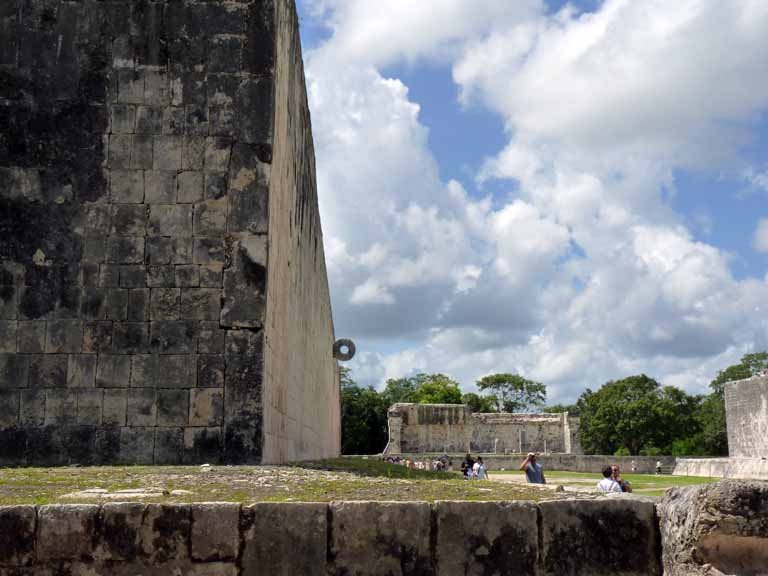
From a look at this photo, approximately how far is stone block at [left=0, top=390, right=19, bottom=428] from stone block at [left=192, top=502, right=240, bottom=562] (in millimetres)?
4084

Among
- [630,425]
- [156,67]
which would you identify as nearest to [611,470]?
[156,67]

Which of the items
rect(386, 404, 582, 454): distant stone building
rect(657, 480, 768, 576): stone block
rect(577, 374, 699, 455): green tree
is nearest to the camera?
rect(657, 480, 768, 576): stone block

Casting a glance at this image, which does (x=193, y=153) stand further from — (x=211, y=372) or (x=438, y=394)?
(x=438, y=394)

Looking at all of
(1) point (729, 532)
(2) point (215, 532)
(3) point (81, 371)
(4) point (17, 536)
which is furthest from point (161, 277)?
(1) point (729, 532)

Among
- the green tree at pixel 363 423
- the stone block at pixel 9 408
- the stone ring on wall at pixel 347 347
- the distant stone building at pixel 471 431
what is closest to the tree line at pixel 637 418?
the green tree at pixel 363 423

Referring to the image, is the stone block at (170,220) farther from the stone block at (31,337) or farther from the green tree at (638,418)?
the green tree at (638,418)

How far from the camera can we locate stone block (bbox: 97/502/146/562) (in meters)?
3.43

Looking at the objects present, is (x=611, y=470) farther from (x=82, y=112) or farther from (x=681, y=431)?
(x=681, y=431)

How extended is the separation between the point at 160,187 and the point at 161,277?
31.4 inches

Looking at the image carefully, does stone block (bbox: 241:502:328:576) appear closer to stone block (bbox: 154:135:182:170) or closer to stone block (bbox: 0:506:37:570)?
stone block (bbox: 0:506:37:570)

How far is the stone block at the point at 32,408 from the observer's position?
6.84m

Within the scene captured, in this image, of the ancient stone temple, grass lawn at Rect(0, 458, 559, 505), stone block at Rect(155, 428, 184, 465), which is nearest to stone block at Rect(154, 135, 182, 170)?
the ancient stone temple

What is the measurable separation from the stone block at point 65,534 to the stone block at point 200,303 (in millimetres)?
3531

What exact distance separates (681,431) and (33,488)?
211 ft
